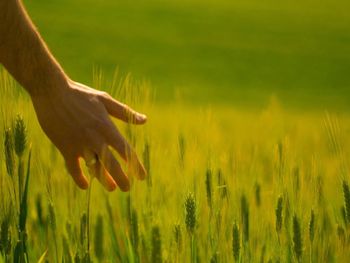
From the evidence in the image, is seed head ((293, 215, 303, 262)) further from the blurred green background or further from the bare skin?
the blurred green background

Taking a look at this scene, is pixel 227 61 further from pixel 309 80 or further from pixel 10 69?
pixel 10 69

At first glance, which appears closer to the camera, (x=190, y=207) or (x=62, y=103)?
(x=190, y=207)

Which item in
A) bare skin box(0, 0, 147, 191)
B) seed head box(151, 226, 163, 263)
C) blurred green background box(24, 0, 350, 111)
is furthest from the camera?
blurred green background box(24, 0, 350, 111)

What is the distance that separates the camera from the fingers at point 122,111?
155 cm

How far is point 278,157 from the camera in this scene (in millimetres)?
1523

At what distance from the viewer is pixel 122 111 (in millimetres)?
1580

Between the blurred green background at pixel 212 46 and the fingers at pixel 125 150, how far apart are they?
863cm

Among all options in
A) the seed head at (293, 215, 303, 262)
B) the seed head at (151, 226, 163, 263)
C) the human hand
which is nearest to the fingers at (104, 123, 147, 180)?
the human hand

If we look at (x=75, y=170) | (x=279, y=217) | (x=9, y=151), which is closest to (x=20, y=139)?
(x=9, y=151)

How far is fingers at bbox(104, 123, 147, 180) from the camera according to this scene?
146cm

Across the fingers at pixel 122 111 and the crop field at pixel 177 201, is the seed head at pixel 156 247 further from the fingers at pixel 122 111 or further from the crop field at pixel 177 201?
the fingers at pixel 122 111

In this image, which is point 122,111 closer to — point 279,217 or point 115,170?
point 115,170

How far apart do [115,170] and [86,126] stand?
4.0 inches

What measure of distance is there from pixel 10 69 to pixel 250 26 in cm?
1438
